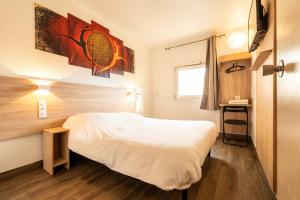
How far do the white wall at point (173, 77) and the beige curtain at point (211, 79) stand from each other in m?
0.22

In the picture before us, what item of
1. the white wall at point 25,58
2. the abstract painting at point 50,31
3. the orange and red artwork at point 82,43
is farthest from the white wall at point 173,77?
the abstract painting at point 50,31

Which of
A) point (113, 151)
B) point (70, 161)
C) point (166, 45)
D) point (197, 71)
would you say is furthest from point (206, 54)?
point (70, 161)

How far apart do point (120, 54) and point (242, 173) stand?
3210 millimetres

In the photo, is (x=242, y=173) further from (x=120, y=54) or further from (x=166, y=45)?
(x=166, y=45)

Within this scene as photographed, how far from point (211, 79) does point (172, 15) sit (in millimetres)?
1739

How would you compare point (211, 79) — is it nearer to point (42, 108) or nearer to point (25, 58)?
point (42, 108)

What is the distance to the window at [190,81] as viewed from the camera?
3878 mm

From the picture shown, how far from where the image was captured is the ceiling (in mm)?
2500

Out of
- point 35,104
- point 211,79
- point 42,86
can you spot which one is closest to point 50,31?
point 42,86

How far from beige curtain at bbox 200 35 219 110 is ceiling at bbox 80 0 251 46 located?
0.41m

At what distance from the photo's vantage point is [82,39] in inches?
101

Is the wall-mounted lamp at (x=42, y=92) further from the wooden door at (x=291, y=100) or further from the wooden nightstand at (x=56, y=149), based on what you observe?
the wooden door at (x=291, y=100)

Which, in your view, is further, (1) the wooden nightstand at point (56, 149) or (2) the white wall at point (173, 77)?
(2) the white wall at point (173, 77)

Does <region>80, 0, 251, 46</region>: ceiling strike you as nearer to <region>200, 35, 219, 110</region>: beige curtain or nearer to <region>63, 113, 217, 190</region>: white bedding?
<region>200, 35, 219, 110</region>: beige curtain
